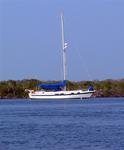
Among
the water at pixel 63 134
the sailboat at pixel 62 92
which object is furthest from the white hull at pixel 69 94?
the water at pixel 63 134

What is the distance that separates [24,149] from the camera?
131 ft

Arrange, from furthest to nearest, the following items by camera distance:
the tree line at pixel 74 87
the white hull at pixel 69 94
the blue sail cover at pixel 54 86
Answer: the tree line at pixel 74 87 → the white hull at pixel 69 94 → the blue sail cover at pixel 54 86

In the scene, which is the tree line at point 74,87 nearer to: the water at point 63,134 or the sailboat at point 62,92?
the sailboat at point 62,92

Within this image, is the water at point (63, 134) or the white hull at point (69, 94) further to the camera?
the white hull at point (69, 94)

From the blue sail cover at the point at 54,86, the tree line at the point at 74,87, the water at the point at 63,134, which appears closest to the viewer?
the water at the point at 63,134

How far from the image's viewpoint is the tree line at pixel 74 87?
130875 mm

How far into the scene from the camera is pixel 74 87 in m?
132

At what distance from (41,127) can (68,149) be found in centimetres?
1488

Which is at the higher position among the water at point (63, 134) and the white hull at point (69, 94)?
the white hull at point (69, 94)

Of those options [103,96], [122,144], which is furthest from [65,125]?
[103,96]

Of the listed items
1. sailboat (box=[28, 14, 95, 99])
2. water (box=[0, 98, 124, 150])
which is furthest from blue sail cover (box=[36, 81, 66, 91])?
water (box=[0, 98, 124, 150])

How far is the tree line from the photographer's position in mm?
130875

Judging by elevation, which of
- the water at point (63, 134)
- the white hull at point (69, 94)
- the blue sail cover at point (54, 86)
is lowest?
the water at point (63, 134)

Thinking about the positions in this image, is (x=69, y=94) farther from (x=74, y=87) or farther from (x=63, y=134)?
(x=63, y=134)
